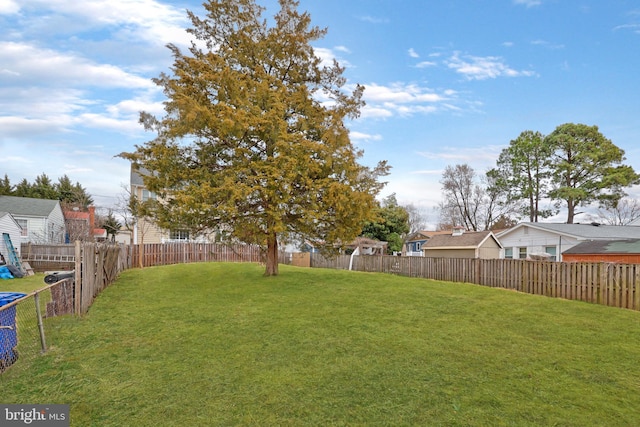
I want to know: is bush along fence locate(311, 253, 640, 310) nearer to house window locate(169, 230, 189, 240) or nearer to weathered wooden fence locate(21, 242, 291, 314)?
weathered wooden fence locate(21, 242, 291, 314)

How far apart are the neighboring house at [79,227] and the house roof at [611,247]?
111ft

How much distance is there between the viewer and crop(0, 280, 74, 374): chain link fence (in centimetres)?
554

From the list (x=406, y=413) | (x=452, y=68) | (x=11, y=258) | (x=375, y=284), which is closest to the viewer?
(x=406, y=413)

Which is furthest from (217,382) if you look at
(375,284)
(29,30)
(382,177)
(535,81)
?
(535,81)

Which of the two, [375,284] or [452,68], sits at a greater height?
[452,68]

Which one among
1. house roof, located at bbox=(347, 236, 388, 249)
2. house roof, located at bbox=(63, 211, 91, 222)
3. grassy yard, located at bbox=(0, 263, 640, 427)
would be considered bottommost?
grassy yard, located at bbox=(0, 263, 640, 427)

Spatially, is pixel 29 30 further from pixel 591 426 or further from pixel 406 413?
pixel 591 426

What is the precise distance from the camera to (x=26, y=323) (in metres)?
8.22

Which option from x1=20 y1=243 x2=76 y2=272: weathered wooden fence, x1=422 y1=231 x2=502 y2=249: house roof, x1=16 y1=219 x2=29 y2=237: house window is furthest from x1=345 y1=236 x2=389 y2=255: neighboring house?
x1=16 y1=219 x2=29 y2=237: house window

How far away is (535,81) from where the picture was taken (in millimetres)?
16922

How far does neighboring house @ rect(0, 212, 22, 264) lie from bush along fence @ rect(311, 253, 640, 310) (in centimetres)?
2417

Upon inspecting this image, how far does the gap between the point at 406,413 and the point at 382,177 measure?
10.4m

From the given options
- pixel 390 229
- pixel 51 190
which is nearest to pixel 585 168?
pixel 390 229

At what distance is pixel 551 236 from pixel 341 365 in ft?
70.7
